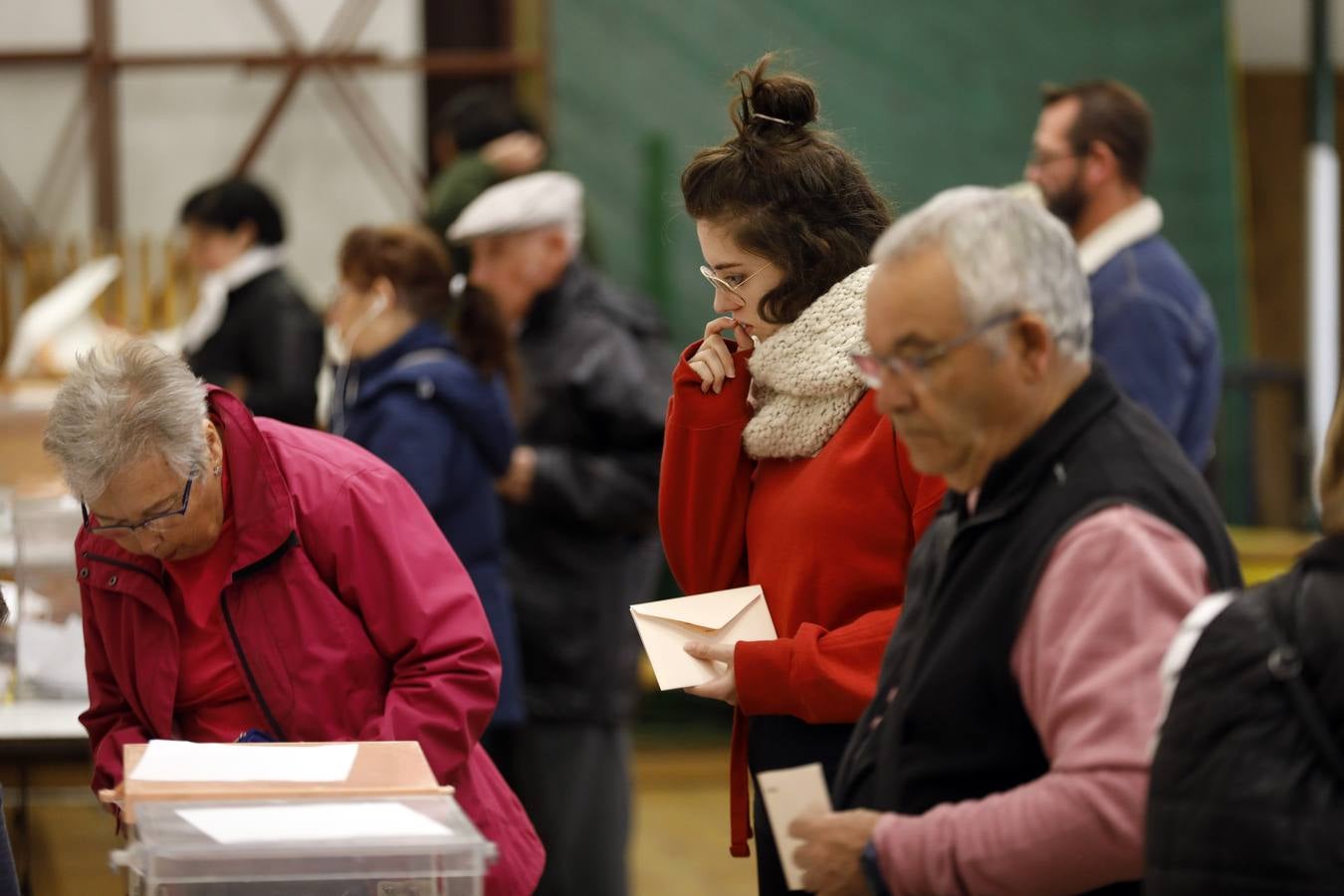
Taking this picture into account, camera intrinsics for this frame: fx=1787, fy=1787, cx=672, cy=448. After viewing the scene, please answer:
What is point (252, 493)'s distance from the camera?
2.41 m

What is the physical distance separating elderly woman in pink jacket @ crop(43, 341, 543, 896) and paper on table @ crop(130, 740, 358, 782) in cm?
21

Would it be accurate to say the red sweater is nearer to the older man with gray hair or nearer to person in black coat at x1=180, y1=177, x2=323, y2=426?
the older man with gray hair

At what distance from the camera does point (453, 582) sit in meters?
2.51

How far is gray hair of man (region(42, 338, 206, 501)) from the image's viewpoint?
2.29 m

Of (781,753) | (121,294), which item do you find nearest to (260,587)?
(781,753)

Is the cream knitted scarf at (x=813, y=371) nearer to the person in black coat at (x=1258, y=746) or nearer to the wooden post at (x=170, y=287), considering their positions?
the person in black coat at (x=1258, y=746)

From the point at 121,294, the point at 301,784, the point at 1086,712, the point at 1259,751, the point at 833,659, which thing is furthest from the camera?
the point at 121,294

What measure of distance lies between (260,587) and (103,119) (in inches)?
244

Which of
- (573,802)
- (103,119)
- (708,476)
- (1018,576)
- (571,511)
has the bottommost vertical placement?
(573,802)

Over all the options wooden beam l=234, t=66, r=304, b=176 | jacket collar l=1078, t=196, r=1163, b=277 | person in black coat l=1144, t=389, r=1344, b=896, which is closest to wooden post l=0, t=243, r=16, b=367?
wooden beam l=234, t=66, r=304, b=176

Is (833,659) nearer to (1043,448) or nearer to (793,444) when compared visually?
(793,444)

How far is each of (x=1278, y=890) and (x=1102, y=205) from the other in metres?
3.07

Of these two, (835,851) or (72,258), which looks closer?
(835,851)

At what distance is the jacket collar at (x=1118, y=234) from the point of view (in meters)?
4.16
